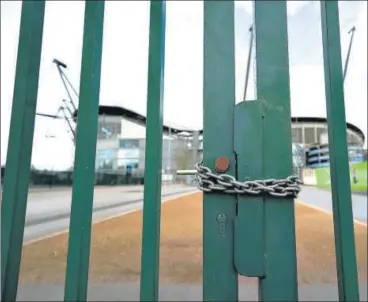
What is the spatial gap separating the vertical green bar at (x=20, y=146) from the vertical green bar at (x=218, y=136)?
0.28m

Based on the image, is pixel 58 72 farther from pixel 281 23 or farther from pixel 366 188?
pixel 366 188

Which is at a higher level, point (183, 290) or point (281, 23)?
point (281, 23)

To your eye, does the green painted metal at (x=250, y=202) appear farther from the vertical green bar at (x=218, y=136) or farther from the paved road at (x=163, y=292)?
the paved road at (x=163, y=292)

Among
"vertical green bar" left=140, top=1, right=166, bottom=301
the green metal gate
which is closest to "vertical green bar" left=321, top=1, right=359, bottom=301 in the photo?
the green metal gate

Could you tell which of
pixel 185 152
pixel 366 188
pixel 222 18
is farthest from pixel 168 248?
pixel 366 188

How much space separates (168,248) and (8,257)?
164 cm

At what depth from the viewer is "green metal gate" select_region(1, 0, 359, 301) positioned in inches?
15.6

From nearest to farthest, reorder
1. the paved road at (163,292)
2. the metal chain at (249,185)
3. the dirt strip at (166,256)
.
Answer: the metal chain at (249,185)
the paved road at (163,292)
the dirt strip at (166,256)

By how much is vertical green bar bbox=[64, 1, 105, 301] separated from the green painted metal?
22 cm

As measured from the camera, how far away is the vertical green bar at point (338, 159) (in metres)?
0.39

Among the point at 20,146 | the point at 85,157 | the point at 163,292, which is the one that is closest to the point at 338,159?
the point at 85,157

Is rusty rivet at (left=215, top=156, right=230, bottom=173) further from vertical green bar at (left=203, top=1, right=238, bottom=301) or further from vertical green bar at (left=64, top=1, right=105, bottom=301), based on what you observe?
vertical green bar at (left=64, top=1, right=105, bottom=301)

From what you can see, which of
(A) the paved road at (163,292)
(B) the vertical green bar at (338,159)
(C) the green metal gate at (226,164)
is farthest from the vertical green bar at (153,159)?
(A) the paved road at (163,292)

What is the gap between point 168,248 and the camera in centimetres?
197
